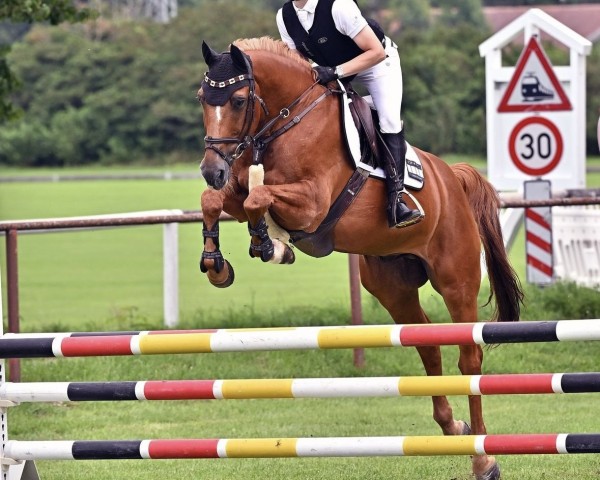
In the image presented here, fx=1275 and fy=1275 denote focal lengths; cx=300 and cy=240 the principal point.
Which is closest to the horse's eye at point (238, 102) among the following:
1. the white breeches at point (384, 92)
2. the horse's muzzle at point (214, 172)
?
the horse's muzzle at point (214, 172)

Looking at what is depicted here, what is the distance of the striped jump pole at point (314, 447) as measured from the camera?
466 centimetres

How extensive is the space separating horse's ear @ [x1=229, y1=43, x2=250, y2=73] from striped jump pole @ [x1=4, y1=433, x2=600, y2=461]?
1.75 metres

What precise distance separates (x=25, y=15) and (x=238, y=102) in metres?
4.82

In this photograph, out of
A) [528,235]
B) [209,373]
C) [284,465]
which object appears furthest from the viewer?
[528,235]

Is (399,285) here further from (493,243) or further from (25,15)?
(25,15)

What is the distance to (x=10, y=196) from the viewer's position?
3528cm

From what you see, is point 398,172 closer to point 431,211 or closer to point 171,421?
point 431,211

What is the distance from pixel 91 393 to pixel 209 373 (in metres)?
4.15

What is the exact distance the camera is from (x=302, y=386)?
4.85 metres

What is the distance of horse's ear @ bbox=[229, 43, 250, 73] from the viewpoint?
5.71m

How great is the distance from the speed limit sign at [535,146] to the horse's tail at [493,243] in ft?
10.9

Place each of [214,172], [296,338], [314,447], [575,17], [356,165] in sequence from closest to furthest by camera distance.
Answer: [296,338]
[314,447]
[214,172]
[356,165]
[575,17]

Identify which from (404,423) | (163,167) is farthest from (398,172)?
(163,167)

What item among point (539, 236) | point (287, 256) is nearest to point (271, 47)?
point (287, 256)
